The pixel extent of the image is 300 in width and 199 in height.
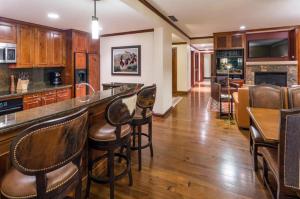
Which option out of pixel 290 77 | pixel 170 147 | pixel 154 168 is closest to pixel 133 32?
pixel 170 147

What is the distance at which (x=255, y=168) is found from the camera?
261 centimetres

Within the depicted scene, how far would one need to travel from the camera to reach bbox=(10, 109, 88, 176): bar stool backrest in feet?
3.29

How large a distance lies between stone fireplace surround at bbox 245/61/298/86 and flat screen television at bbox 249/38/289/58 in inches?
11.4

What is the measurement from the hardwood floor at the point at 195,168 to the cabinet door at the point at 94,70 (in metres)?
2.84

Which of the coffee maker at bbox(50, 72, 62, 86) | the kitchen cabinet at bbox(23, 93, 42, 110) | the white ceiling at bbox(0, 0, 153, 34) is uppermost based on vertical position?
the white ceiling at bbox(0, 0, 153, 34)

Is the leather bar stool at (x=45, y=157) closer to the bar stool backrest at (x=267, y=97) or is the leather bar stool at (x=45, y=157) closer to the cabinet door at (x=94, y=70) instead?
the bar stool backrest at (x=267, y=97)

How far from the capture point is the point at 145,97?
258 cm

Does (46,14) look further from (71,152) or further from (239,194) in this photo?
(239,194)

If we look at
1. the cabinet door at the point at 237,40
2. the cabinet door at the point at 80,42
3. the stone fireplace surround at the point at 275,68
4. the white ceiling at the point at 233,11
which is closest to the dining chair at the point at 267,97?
the white ceiling at the point at 233,11

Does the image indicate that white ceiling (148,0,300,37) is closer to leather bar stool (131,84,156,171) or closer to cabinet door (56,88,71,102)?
leather bar stool (131,84,156,171)

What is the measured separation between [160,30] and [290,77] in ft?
16.9

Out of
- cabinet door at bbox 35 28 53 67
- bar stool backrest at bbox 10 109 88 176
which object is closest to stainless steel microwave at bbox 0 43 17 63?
cabinet door at bbox 35 28 53 67

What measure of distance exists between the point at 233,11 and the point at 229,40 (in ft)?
9.93

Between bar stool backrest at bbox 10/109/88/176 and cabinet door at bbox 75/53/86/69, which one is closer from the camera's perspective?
bar stool backrest at bbox 10/109/88/176
